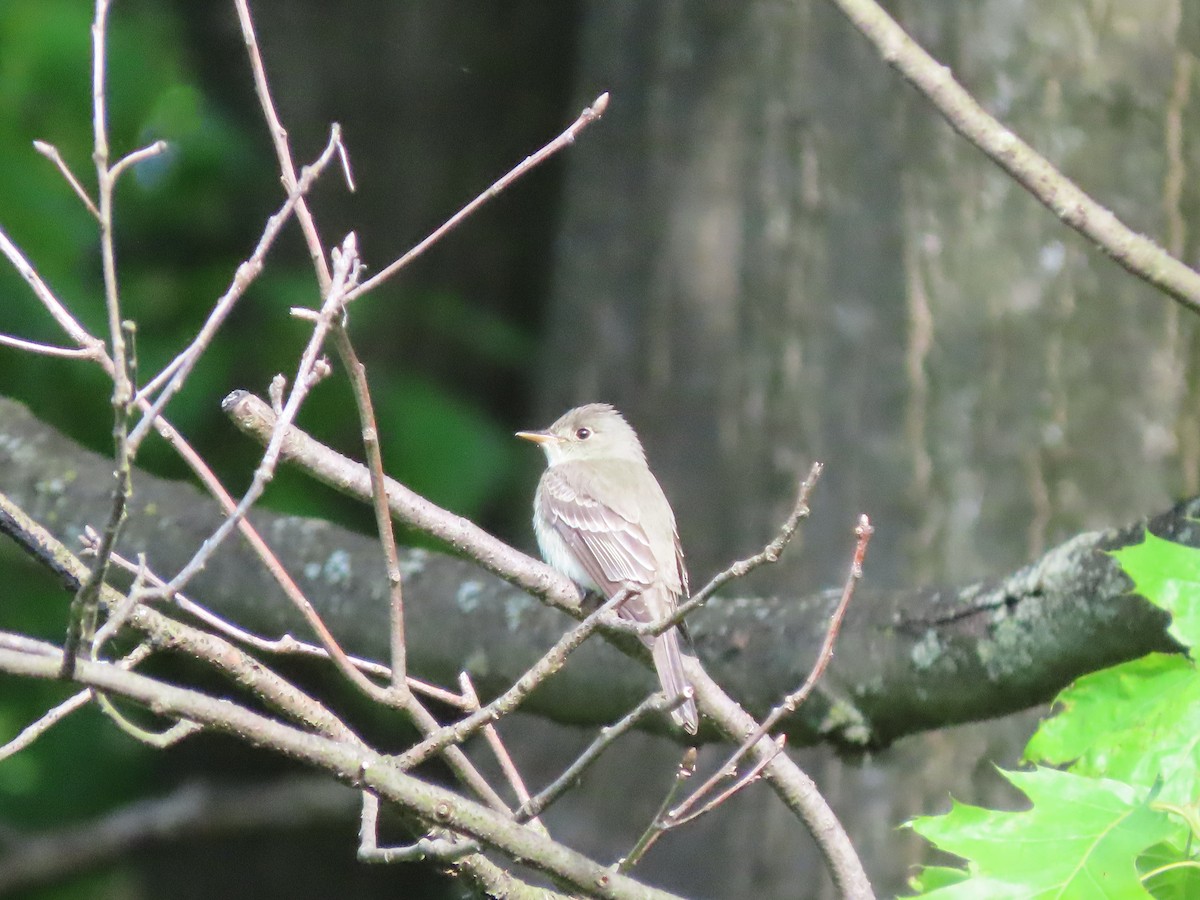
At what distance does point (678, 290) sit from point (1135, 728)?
297 cm

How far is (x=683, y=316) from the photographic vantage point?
5012mm

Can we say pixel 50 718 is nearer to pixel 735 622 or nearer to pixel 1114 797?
pixel 1114 797

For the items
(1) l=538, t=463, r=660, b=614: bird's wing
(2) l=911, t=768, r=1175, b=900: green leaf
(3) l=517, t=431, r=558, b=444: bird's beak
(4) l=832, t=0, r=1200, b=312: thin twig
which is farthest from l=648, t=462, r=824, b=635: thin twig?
(3) l=517, t=431, r=558, b=444: bird's beak

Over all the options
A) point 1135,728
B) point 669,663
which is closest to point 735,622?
point 669,663

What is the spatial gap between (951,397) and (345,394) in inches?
87.2

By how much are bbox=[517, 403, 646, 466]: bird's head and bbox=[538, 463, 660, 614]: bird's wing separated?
0.10m

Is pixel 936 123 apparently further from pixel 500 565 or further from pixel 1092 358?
pixel 500 565

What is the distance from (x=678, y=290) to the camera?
5.04 metres

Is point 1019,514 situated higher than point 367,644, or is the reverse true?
point 1019,514

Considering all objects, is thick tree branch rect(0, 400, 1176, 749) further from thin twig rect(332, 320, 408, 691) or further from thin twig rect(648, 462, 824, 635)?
thin twig rect(648, 462, 824, 635)

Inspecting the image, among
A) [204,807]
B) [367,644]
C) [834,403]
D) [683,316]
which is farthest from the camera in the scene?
[204,807]

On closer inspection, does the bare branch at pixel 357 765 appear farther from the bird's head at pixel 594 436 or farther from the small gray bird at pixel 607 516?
the bird's head at pixel 594 436

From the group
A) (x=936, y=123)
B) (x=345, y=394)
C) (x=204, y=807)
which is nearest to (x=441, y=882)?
(x=204, y=807)

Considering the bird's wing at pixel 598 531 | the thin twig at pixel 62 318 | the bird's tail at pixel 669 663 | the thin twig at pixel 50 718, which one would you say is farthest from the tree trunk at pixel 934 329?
the thin twig at pixel 62 318
